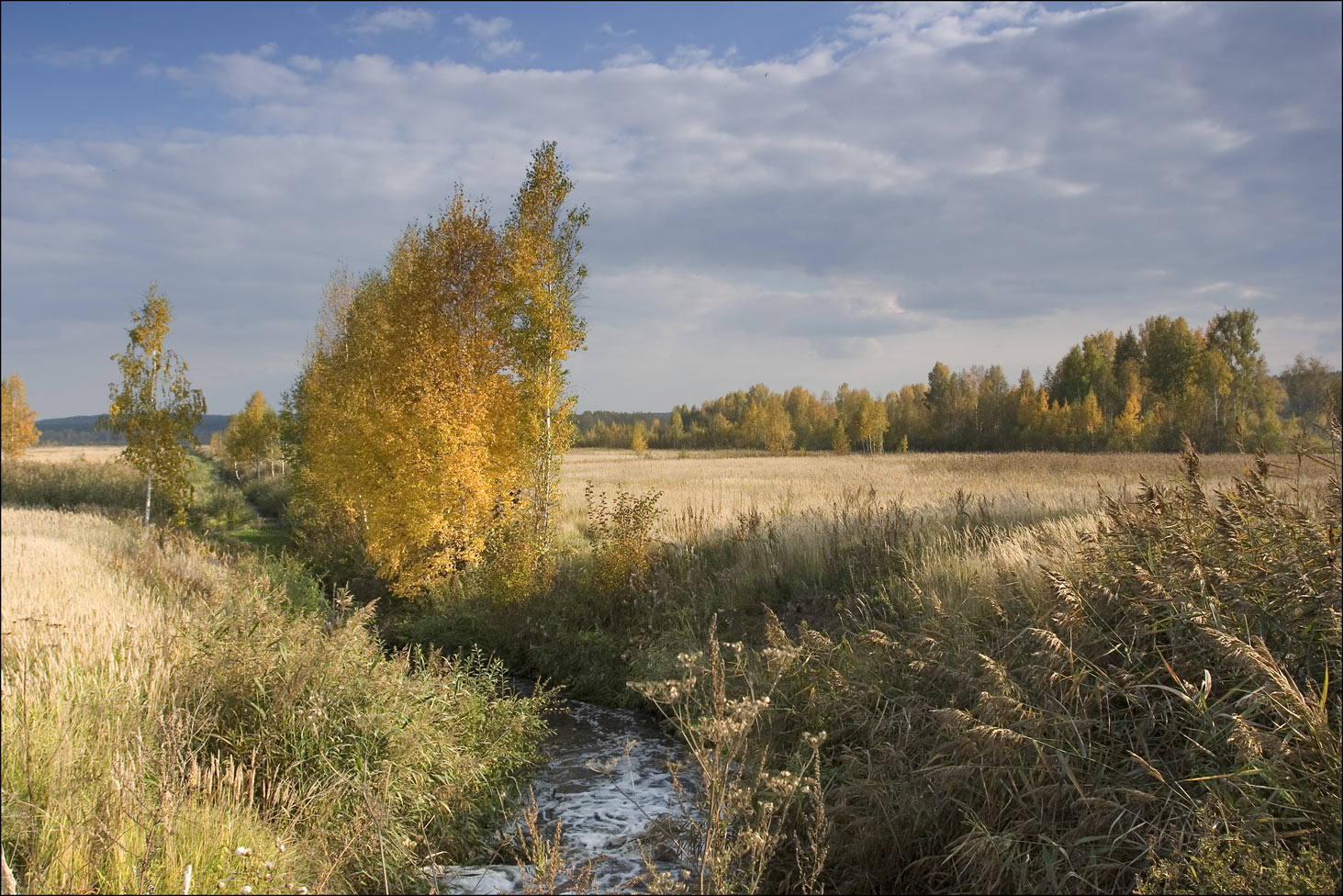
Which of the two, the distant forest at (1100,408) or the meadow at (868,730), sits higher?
the distant forest at (1100,408)

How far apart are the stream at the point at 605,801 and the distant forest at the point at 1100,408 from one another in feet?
76.9

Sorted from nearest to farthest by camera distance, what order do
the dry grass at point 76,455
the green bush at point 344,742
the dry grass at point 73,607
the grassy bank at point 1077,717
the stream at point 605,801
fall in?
the grassy bank at point 1077,717, the green bush at point 344,742, the stream at point 605,801, the dry grass at point 73,607, the dry grass at point 76,455

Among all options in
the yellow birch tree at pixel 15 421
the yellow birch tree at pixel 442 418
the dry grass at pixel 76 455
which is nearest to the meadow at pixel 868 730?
the yellow birch tree at pixel 442 418

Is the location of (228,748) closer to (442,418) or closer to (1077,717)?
(1077,717)

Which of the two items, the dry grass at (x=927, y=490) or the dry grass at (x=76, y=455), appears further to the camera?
the dry grass at (x=76, y=455)

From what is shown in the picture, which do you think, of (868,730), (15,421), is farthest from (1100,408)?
(15,421)

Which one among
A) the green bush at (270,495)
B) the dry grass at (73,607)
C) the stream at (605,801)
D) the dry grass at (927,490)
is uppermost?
the dry grass at (927,490)

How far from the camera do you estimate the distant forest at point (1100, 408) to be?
41.7m

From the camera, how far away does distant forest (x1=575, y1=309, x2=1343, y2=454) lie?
137 ft

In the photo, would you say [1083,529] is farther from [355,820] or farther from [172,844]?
[172,844]

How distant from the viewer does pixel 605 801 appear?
6.68 m

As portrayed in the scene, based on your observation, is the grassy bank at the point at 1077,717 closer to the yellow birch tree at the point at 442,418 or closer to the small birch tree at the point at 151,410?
the yellow birch tree at the point at 442,418

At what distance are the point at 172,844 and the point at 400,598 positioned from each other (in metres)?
10.9

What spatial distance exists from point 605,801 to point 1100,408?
5652 cm
